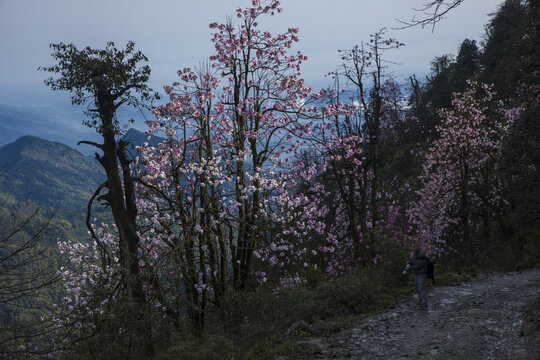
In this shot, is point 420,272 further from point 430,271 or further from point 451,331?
point 451,331

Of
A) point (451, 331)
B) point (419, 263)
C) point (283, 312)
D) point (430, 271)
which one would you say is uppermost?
point (419, 263)

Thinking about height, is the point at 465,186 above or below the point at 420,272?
above

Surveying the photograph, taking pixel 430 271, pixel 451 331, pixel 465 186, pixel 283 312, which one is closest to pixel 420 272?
pixel 430 271

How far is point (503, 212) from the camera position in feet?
81.4

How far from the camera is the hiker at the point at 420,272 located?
11.5 m

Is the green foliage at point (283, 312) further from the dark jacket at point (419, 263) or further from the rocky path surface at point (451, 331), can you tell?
the dark jacket at point (419, 263)

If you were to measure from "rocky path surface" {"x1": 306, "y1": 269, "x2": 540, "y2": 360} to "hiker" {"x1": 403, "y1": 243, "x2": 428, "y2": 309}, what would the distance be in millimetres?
308

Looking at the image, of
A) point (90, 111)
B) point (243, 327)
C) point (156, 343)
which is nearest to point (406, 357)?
point (243, 327)

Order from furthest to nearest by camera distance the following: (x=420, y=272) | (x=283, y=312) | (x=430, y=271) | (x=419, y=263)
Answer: (x=430, y=271), (x=419, y=263), (x=420, y=272), (x=283, y=312)

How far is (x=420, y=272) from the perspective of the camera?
11.8 metres

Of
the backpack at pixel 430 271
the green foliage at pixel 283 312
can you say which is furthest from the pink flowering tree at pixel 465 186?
the green foliage at pixel 283 312

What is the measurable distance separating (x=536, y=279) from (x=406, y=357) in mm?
8995

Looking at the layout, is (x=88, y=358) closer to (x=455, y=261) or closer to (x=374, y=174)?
(x=374, y=174)

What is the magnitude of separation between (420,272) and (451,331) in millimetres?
2625
